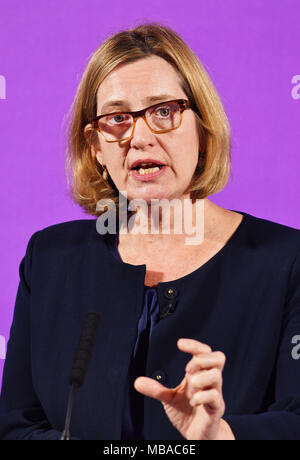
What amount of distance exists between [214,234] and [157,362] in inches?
12.2

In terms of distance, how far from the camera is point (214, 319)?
127cm

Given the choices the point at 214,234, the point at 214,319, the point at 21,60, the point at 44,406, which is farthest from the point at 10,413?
the point at 21,60

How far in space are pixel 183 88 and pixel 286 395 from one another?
0.65m

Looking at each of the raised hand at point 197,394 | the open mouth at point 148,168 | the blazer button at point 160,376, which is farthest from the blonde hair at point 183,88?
the raised hand at point 197,394

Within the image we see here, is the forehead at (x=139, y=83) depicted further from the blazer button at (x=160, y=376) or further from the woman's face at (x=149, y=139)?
the blazer button at (x=160, y=376)

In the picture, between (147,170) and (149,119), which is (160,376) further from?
(149,119)

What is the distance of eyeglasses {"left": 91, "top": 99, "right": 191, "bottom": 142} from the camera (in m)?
1.31

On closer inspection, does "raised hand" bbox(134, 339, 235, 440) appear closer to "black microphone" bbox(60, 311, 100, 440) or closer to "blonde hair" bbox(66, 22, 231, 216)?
"black microphone" bbox(60, 311, 100, 440)

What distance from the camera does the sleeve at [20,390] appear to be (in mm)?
1278

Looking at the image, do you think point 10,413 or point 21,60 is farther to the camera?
point 21,60

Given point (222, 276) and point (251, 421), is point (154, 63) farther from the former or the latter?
point (251, 421)

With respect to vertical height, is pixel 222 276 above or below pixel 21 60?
below

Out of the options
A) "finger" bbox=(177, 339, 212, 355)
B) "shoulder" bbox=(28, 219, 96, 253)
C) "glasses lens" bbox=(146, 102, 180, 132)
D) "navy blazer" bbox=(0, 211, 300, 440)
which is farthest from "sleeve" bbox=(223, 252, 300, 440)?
"shoulder" bbox=(28, 219, 96, 253)
